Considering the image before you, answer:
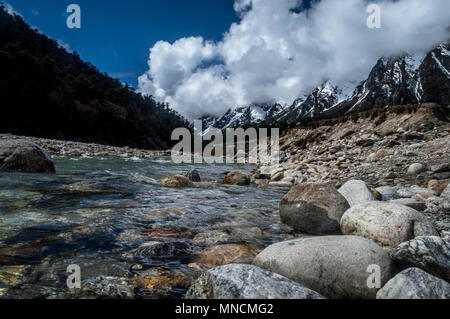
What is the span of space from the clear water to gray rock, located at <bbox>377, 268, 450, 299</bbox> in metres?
1.64

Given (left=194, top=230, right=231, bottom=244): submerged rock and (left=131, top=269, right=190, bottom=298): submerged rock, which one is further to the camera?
(left=194, top=230, right=231, bottom=244): submerged rock

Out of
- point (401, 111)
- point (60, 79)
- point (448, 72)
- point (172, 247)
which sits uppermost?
point (448, 72)

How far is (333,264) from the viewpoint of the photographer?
213cm

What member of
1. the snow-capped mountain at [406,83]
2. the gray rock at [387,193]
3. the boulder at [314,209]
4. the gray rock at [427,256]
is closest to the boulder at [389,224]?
the boulder at [314,209]

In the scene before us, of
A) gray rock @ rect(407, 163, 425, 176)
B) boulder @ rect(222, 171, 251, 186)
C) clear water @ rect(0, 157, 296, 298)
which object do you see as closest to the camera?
clear water @ rect(0, 157, 296, 298)

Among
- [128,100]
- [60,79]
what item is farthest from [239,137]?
[60,79]

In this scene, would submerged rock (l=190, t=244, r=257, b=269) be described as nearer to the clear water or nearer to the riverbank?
the clear water

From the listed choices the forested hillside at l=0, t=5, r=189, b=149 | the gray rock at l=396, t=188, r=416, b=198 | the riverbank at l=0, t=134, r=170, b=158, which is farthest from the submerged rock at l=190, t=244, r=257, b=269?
the forested hillside at l=0, t=5, r=189, b=149

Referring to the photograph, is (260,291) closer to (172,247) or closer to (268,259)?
(268,259)

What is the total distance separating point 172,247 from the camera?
9.73ft

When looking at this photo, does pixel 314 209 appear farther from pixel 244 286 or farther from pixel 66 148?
pixel 66 148

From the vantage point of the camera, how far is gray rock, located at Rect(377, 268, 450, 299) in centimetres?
168

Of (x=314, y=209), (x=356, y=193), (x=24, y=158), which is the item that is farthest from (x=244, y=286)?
(x=24, y=158)

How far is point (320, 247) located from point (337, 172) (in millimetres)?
7774
